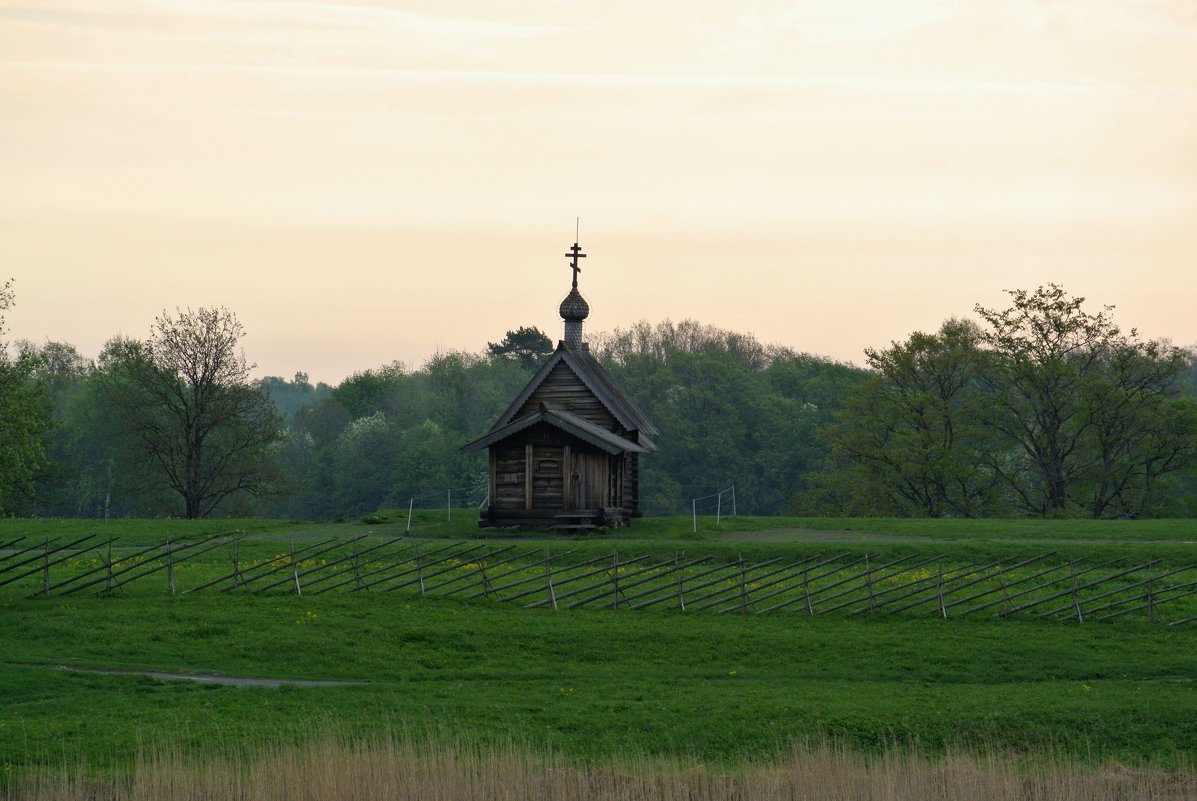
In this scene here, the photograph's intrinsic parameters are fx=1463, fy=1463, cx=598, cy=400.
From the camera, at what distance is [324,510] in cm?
10475

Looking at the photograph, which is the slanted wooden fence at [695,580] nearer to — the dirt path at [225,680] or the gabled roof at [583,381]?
the dirt path at [225,680]

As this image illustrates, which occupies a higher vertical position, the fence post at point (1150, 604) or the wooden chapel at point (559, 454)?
the wooden chapel at point (559, 454)

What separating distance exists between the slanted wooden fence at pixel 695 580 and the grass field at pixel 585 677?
2.06 feet

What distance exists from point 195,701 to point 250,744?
4330 mm

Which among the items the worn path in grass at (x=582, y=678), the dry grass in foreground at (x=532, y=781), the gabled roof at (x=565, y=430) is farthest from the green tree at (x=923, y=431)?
→ the dry grass in foreground at (x=532, y=781)

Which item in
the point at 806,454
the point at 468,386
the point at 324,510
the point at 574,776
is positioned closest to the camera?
the point at 574,776

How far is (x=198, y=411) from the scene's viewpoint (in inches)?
2566

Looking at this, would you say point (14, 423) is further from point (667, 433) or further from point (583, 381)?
point (667, 433)

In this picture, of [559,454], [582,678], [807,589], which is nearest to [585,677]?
[582,678]

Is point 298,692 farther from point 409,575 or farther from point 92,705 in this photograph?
point 409,575

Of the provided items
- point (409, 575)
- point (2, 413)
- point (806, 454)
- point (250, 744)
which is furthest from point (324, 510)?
point (250, 744)

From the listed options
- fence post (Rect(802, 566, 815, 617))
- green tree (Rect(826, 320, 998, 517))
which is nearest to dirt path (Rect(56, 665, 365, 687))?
fence post (Rect(802, 566, 815, 617))

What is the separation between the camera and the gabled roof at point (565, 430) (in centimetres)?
4928

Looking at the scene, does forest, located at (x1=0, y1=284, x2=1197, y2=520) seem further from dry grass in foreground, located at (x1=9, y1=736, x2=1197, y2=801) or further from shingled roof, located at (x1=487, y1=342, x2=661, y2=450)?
dry grass in foreground, located at (x1=9, y1=736, x2=1197, y2=801)
